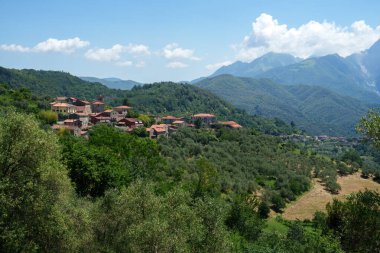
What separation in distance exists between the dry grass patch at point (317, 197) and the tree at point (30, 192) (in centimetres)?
4768

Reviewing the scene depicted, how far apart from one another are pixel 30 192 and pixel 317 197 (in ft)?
206

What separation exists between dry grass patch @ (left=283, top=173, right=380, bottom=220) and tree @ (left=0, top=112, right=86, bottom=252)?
4768cm

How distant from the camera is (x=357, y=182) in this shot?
288ft

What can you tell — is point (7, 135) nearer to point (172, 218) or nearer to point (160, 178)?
point (172, 218)

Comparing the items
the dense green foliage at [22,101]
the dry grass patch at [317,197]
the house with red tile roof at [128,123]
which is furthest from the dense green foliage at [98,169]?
the dense green foliage at [22,101]

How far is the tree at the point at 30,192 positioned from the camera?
21594 millimetres

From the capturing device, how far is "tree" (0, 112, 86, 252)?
2159 cm

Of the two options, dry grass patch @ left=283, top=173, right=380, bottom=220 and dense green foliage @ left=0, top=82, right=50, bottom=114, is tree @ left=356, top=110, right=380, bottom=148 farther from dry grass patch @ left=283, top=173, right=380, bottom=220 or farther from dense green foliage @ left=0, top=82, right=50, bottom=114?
dense green foliage @ left=0, top=82, right=50, bottom=114

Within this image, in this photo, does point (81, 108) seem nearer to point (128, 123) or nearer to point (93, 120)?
point (93, 120)

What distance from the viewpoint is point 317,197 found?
244 feet

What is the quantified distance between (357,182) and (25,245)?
8192cm

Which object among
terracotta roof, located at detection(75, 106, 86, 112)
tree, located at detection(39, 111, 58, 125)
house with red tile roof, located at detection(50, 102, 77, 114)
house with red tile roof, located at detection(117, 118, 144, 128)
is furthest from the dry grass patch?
terracotta roof, located at detection(75, 106, 86, 112)

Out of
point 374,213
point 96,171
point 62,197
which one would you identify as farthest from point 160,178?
point 374,213

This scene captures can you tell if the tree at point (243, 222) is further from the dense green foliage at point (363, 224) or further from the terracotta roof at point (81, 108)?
the terracotta roof at point (81, 108)
